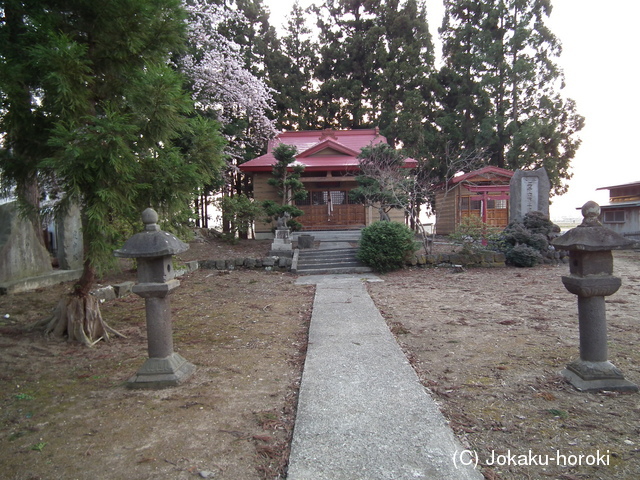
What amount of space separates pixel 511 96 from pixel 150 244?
82.1 ft

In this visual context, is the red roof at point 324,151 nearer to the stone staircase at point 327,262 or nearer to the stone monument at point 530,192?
the stone monument at point 530,192

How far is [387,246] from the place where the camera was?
11.0 m

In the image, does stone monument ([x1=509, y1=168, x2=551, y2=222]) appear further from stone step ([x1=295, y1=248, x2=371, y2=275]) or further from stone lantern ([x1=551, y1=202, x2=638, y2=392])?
stone lantern ([x1=551, y1=202, x2=638, y2=392])

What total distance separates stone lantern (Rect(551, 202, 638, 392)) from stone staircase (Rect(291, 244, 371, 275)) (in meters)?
7.98

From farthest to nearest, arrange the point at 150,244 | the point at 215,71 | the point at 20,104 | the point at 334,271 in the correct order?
the point at 215,71 → the point at 334,271 → the point at 20,104 → the point at 150,244

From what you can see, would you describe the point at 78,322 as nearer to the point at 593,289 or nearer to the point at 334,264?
the point at 593,289

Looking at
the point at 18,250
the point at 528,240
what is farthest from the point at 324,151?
the point at 18,250

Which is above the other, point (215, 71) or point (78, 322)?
point (215, 71)

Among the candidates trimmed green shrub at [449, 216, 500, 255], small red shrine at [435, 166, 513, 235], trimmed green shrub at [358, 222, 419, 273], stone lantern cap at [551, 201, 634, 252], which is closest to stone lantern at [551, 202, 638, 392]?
stone lantern cap at [551, 201, 634, 252]

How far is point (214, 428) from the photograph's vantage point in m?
2.83

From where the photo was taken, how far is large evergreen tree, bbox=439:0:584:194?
2159 centimetres

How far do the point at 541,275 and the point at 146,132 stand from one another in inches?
387

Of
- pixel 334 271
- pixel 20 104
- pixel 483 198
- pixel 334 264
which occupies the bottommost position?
pixel 334 271

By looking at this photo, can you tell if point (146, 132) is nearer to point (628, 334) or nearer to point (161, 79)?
point (161, 79)
